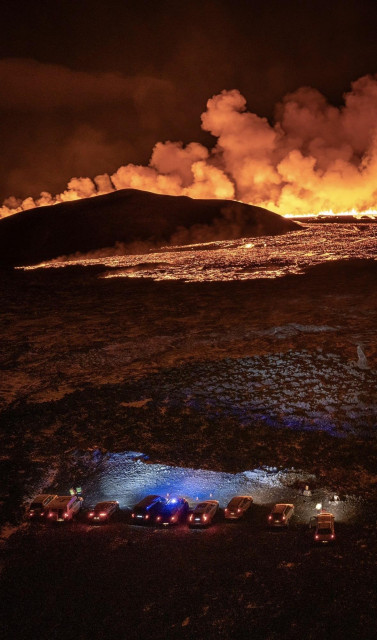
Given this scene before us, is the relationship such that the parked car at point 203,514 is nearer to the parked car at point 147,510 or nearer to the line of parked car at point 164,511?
the line of parked car at point 164,511

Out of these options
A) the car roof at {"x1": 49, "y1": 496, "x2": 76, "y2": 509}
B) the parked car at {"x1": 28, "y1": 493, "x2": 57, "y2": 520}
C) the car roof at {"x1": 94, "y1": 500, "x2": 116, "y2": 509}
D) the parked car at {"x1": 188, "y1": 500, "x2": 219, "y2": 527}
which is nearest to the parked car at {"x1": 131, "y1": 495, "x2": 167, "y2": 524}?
the car roof at {"x1": 94, "y1": 500, "x2": 116, "y2": 509}

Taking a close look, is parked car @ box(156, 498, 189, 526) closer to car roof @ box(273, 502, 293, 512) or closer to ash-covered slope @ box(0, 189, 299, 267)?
car roof @ box(273, 502, 293, 512)

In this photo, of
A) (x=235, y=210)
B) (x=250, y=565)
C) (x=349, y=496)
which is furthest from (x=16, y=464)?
(x=235, y=210)

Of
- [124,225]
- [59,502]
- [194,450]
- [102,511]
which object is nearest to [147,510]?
[102,511]

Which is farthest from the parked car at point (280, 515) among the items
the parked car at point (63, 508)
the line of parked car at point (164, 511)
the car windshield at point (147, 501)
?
the parked car at point (63, 508)

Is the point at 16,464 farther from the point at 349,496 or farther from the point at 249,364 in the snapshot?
the point at 249,364

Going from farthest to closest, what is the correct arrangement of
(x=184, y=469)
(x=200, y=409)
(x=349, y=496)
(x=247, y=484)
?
(x=200, y=409) → (x=184, y=469) → (x=247, y=484) → (x=349, y=496)

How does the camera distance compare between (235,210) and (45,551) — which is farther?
(235,210)
